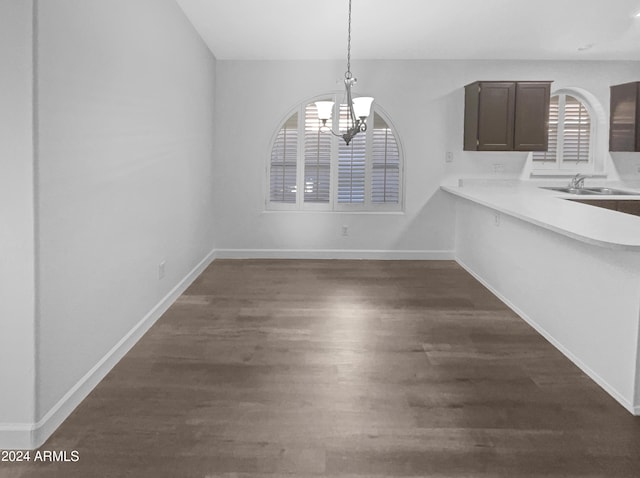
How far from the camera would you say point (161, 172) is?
14.9 ft

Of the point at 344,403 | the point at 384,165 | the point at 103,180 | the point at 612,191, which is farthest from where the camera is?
the point at 384,165

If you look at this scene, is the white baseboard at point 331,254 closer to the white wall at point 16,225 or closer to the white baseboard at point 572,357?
the white baseboard at point 572,357

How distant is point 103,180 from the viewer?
10.6ft

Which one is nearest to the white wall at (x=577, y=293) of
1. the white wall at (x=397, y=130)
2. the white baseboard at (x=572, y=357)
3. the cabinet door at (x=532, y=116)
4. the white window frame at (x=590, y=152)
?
the white baseboard at (x=572, y=357)

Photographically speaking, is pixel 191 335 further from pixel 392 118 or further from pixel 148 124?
pixel 392 118

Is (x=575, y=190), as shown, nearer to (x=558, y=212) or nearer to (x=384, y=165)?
(x=384, y=165)

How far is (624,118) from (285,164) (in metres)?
3.79

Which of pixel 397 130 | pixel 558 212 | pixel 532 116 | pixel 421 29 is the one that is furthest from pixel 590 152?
pixel 558 212

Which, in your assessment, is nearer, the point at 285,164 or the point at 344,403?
the point at 344,403

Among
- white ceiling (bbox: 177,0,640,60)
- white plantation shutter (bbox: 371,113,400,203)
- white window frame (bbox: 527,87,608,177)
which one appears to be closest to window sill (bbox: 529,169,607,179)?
white window frame (bbox: 527,87,608,177)

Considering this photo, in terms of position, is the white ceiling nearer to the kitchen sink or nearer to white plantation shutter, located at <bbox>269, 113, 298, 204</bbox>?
white plantation shutter, located at <bbox>269, 113, 298, 204</bbox>

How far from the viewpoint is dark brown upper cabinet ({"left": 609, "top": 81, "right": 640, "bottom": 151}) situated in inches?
257

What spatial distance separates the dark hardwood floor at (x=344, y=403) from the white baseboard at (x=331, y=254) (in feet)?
7.22

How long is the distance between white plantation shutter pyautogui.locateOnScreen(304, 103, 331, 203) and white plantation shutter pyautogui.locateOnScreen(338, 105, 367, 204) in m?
0.14
